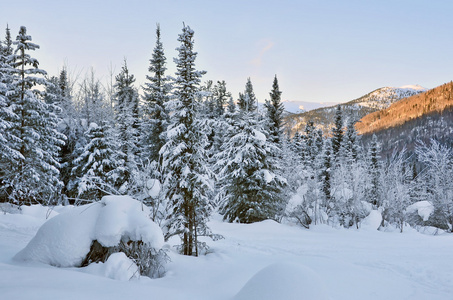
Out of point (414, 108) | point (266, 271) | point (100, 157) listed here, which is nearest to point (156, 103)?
point (100, 157)

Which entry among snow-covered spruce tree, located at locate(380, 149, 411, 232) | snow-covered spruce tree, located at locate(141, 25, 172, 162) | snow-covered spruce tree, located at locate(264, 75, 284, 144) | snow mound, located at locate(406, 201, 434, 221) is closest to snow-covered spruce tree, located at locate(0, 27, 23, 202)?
snow-covered spruce tree, located at locate(141, 25, 172, 162)

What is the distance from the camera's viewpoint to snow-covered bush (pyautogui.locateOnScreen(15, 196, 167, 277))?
16.6 feet

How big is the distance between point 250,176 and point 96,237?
42.6 feet

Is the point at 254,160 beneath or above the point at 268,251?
above

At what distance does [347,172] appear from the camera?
23422 millimetres

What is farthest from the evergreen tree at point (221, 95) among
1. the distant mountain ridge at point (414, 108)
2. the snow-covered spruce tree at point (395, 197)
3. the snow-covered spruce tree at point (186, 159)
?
the distant mountain ridge at point (414, 108)

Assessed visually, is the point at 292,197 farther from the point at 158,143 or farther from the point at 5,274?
the point at 5,274

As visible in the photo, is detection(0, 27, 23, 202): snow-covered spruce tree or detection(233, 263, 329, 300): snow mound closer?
detection(233, 263, 329, 300): snow mound

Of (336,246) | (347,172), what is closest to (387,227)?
(347,172)

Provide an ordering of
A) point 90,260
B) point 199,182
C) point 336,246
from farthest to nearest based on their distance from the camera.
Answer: point 336,246
point 199,182
point 90,260

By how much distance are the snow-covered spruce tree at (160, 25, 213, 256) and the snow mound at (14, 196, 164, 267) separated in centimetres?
401

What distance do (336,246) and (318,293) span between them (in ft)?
33.0

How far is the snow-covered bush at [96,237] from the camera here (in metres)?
5.05

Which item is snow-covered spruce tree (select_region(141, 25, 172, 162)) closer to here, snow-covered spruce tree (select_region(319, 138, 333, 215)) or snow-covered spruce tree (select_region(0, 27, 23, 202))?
snow-covered spruce tree (select_region(0, 27, 23, 202))
